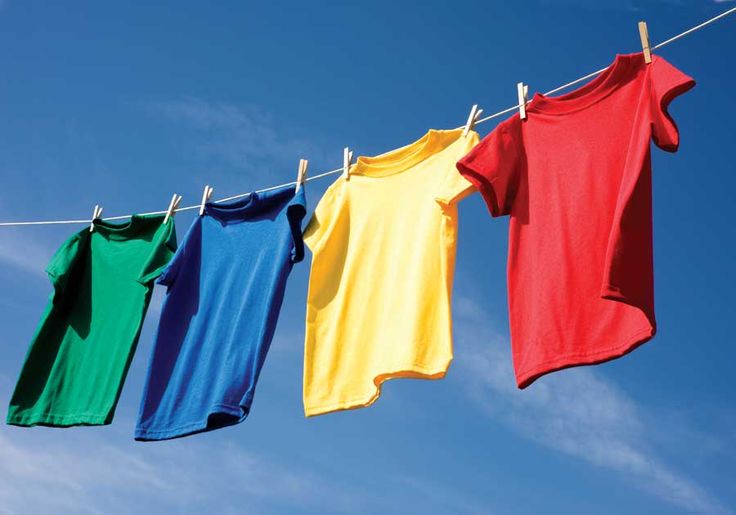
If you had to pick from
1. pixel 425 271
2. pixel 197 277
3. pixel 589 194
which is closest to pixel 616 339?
pixel 589 194

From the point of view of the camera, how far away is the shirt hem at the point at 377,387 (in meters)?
5.02

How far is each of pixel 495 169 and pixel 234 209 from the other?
2.13 m

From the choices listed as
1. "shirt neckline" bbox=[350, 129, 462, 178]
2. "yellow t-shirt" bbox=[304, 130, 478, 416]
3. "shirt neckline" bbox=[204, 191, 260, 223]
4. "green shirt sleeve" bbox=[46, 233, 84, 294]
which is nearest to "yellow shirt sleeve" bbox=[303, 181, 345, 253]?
"yellow t-shirt" bbox=[304, 130, 478, 416]

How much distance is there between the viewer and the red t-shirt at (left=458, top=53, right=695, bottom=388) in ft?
14.6

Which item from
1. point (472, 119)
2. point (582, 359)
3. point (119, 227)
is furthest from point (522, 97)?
point (119, 227)

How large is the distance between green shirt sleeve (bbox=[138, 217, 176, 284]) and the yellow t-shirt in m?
1.19

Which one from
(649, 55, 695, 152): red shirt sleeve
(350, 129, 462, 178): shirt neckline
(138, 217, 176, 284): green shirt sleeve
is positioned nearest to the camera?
(649, 55, 695, 152): red shirt sleeve

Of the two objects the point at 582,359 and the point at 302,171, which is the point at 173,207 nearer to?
the point at 302,171

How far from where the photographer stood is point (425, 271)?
537 cm

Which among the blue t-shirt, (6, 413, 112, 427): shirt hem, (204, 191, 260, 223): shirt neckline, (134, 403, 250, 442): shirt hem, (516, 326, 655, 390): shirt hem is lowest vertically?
(134, 403, 250, 442): shirt hem

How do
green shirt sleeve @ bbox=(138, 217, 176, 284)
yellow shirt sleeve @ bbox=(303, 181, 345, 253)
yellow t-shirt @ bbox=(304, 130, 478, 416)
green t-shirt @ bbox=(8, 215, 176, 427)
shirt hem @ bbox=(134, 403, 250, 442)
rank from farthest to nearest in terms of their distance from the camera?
green shirt sleeve @ bbox=(138, 217, 176, 284) → green t-shirt @ bbox=(8, 215, 176, 427) → yellow shirt sleeve @ bbox=(303, 181, 345, 253) → shirt hem @ bbox=(134, 403, 250, 442) → yellow t-shirt @ bbox=(304, 130, 478, 416)

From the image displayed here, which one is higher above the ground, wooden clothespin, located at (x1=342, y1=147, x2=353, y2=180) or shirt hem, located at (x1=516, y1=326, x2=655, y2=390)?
wooden clothespin, located at (x1=342, y1=147, x2=353, y2=180)

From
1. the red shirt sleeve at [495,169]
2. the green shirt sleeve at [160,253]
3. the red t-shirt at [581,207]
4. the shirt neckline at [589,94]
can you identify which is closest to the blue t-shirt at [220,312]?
the green shirt sleeve at [160,253]

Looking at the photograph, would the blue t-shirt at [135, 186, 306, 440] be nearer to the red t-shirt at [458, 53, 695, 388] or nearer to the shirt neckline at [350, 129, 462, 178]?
the shirt neckline at [350, 129, 462, 178]
